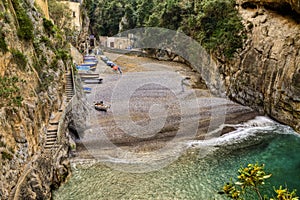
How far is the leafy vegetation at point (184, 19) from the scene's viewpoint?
31.2 meters

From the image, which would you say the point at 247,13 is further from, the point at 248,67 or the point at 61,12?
the point at 61,12

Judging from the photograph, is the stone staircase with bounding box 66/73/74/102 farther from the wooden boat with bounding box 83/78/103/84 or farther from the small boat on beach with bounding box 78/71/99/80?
the small boat on beach with bounding box 78/71/99/80

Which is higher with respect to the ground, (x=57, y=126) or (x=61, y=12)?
(x=61, y=12)

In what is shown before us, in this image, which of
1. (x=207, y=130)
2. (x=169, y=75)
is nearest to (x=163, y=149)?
(x=207, y=130)

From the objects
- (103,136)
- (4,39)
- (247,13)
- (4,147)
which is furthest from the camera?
(247,13)

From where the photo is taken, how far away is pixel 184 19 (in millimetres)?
46062

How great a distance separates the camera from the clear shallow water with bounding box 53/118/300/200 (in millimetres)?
14984

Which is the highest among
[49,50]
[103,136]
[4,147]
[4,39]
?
[4,39]

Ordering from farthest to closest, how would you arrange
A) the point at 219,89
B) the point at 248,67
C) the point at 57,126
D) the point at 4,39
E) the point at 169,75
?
the point at 169,75, the point at 219,89, the point at 248,67, the point at 57,126, the point at 4,39

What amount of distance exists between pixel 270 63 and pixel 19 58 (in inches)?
808

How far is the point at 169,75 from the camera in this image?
4012 cm

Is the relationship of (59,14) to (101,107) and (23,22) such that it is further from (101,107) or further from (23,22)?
(23,22)

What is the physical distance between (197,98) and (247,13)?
1042cm

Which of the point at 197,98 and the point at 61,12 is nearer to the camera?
the point at 197,98
